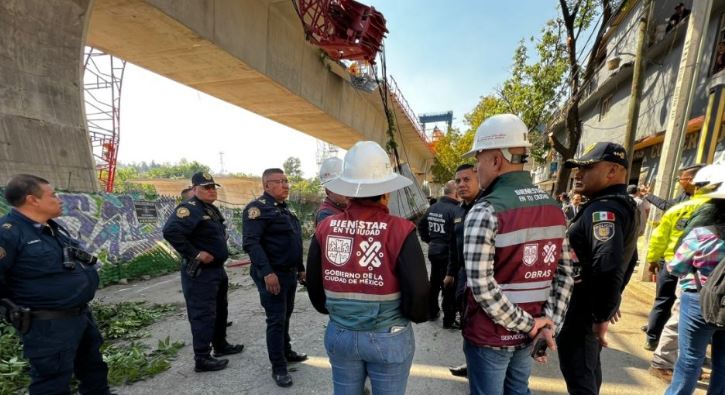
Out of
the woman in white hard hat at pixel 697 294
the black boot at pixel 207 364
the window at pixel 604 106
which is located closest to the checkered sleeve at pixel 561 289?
the woman in white hard hat at pixel 697 294

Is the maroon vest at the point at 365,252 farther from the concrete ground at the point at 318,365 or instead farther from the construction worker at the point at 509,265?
the concrete ground at the point at 318,365

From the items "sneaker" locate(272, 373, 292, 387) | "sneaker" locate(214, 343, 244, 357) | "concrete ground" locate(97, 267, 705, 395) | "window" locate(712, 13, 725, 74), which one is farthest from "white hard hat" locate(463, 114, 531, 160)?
"window" locate(712, 13, 725, 74)

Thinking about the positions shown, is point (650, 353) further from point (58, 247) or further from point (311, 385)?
point (58, 247)

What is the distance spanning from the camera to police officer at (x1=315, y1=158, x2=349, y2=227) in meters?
3.17

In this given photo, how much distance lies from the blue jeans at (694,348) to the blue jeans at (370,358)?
2041mm

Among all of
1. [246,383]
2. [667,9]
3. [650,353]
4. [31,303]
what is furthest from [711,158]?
[31,303]

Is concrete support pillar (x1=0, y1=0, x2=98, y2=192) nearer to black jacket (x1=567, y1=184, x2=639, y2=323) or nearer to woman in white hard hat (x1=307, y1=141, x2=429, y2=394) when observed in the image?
woman in white hard hat (x1=307, y1=141, x2=429, y2=394)

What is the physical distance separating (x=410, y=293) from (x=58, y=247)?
2.64 m

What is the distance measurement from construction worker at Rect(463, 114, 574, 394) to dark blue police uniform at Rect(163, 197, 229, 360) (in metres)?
2.65

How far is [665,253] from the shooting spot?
3371 millimetres

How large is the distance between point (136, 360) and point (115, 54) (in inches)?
192

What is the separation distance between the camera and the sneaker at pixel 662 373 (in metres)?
3.08

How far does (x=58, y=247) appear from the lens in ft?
7.81

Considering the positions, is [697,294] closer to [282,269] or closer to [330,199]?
[330,199]
